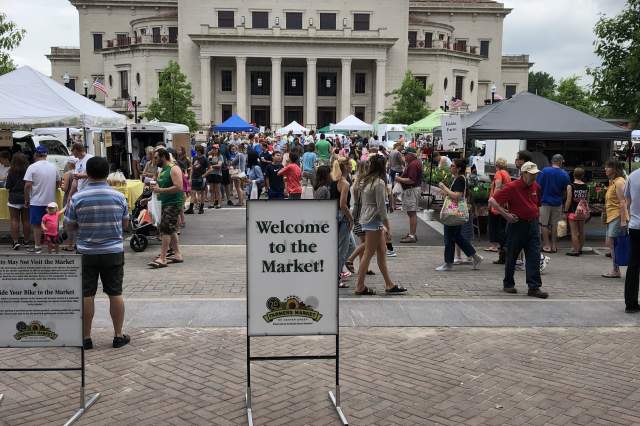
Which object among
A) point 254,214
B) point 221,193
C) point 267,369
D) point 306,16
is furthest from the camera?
point 306,16

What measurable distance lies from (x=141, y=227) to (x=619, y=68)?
19304 millimetres

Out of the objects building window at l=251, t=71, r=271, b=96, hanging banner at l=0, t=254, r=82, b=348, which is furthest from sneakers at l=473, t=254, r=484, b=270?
building window at l=251, t=71, r=271, b=96

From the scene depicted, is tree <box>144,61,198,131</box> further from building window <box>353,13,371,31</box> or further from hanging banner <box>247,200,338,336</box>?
hanging banner <box>247,200,338,336</box>

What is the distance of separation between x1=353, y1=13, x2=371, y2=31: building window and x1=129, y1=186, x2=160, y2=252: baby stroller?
65.1 m

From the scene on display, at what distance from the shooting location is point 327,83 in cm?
7400

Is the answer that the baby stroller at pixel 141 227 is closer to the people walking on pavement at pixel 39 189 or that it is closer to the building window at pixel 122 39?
the people walking on pavement at pixel 39 189

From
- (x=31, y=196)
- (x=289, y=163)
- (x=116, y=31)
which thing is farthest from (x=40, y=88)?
(x=116, y=31)

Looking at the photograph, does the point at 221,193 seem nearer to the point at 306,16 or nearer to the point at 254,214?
the point at 254,214

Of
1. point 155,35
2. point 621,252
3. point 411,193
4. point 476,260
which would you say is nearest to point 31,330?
point 476,260

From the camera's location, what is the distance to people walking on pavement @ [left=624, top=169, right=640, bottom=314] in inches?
307

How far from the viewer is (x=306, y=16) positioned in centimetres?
7288

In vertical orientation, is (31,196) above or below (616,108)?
below

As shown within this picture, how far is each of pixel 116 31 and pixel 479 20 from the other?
47655mm

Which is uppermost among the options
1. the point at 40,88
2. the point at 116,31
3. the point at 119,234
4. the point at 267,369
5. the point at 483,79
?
the point at 116,31
